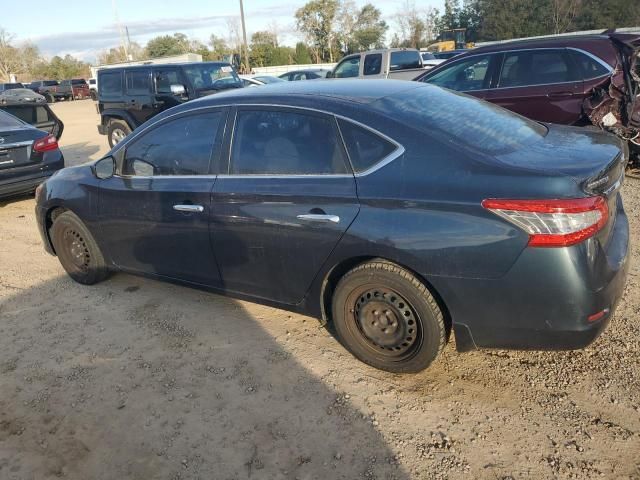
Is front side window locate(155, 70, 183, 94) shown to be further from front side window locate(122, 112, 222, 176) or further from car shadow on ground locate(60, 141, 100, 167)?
front side window locate(122, 112, 222, 176)

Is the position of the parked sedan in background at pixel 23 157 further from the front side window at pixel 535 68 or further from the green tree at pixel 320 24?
the green tree at pixel 320 24

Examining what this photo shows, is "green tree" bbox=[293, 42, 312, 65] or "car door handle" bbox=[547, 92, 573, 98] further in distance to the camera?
"green tree" bbox=[293, 42, 312, 65]

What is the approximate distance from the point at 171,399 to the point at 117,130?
985cm

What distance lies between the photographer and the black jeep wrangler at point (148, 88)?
34.5 ft

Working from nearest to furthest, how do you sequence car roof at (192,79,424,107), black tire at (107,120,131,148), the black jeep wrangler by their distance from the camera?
car roof at (192,79,424,107), the black jeep wrangler, black tire at (107,120,131,148)

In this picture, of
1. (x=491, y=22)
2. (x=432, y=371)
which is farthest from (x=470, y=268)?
(x=491, y=22)

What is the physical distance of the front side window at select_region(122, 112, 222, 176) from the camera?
11.5 feet

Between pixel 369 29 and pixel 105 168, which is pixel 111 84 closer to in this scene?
pixel 105 168

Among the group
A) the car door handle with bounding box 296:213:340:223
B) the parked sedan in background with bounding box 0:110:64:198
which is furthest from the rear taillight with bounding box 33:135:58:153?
the car door handle with bounding box 296:213:340:223

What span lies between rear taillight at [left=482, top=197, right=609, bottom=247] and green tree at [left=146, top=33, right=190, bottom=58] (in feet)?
258

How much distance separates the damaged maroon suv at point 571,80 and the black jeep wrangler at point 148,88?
5.92 metres

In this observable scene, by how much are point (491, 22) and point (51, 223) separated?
49.6 meters

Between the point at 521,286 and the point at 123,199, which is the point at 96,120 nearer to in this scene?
the point at 123,199

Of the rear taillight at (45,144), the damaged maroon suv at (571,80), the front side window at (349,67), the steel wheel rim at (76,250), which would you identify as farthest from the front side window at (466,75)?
the front side window at (349,67)
